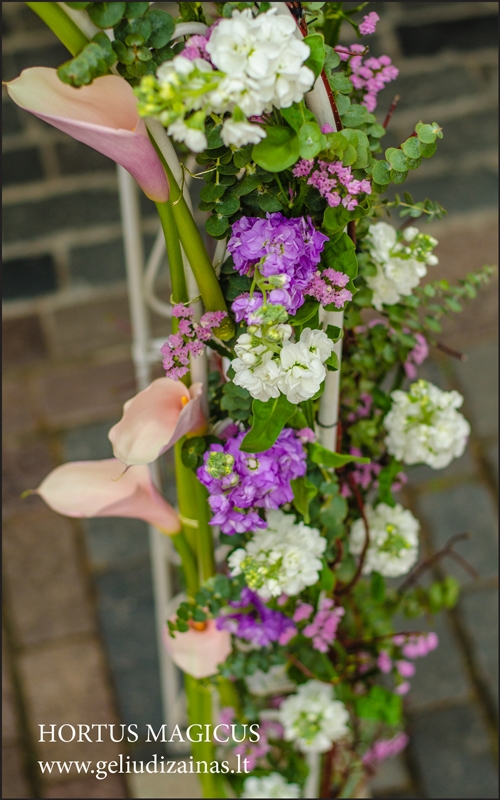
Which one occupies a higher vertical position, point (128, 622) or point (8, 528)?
point (8, 528)

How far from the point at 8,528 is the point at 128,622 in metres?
0.30

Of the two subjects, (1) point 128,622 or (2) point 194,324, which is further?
(1) point 128,622

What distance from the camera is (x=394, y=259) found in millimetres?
706

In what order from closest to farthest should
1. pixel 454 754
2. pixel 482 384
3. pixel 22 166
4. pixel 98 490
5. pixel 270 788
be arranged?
pixel 98 490 → pixel 270 788 → pixel 454 754 → pixel 482 384 → pixel 22 166

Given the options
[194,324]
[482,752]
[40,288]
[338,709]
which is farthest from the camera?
[40,288]

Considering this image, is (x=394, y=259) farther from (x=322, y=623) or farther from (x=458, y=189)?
(x=458, y=189)

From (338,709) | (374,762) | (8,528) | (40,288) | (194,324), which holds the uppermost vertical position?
(194,324)

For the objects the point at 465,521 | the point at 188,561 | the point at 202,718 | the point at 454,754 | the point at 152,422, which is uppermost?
the point at 152,422

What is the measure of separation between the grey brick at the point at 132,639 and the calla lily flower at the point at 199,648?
58cm

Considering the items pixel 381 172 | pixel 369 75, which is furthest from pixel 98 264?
pixel 381 172

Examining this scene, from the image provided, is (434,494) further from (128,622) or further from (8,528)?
(8,528)

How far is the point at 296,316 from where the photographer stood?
545mm

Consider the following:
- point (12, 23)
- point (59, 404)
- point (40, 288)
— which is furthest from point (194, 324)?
point (12, 23)

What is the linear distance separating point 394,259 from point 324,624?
390 millimetres
